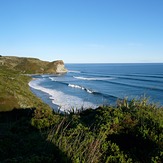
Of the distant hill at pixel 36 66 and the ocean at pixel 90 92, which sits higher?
the distant hill at pixel 36 66

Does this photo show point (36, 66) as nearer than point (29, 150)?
No

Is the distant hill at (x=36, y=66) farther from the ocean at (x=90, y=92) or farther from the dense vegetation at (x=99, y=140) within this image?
the dense vegetation at (x=99, y=140)

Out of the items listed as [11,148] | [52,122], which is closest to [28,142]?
[11,148]

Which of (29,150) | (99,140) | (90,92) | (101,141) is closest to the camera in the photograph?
(29,150)

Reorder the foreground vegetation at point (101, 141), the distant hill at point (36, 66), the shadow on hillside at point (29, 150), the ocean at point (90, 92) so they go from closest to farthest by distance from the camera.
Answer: the shadow on hillside at point (29, 150), the foreground vegetation at point (101, 141), the ocean at point (90, 92), the distant hill at point (36, 66)

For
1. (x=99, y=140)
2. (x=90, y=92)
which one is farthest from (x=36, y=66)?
(x=99, y=140)

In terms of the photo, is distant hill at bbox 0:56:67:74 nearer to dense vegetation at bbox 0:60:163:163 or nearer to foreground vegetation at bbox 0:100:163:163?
dense vegetation at bbox 0:60:163:163

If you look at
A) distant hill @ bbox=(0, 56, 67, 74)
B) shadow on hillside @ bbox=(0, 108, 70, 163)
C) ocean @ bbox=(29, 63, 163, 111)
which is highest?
shadow on hillside @ bbox=(0, 108, 70, 163)

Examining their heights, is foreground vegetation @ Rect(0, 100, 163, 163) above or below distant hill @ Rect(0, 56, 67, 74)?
above

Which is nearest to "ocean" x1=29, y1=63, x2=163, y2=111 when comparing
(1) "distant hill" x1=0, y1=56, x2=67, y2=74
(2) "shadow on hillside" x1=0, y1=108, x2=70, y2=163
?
(2) "shadow on hillside" x1=0, y1=108, x2=70, y2=163

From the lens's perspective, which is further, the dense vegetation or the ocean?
the ocean

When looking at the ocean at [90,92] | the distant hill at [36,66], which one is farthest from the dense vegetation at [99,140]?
Result: the distant hill at [36,66]

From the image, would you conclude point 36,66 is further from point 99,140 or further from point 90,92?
point 99,140

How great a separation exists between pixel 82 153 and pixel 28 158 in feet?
4.25
